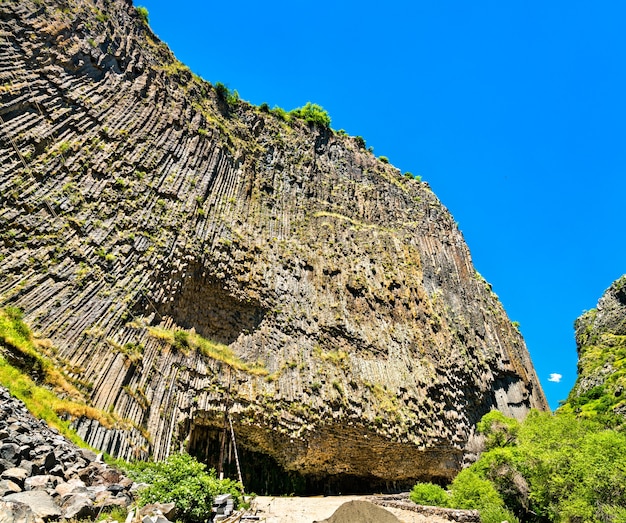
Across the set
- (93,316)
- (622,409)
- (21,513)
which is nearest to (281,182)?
(93,316)

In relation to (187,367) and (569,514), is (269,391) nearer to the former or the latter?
(187,367)

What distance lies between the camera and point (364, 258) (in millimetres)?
32562

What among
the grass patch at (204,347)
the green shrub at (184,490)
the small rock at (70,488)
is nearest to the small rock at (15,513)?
the small rock at (70,488)

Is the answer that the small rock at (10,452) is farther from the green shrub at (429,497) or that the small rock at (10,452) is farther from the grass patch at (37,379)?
the green shrub at (429,497)

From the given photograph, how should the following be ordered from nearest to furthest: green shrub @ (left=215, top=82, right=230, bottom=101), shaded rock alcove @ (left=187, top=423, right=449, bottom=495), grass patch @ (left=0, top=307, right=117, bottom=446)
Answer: grass patch @ (left=0, top=307, right=117, bottom=446), shaded rock alcove @ (left=187, top=423, right=449, bottom=495), green shrub @ (left=215, top=82, right=230, bottom=101)

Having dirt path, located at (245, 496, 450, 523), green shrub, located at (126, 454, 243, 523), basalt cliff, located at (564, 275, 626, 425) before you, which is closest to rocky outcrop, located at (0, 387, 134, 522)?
green shrub, located at (126, 454, 243, 523)

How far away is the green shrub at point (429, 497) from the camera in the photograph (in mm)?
21172

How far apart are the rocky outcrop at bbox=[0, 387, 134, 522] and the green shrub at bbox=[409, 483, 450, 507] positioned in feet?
53.6

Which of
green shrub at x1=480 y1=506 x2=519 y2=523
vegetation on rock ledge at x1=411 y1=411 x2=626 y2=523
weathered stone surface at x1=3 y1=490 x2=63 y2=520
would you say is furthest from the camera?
vegetation on rock ledge at x1=411 y1=411 x2=626 y2=523

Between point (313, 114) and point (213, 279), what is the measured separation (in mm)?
20953

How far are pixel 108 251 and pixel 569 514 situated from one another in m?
23.5

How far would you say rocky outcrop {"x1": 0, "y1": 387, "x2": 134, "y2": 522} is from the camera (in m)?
6.36

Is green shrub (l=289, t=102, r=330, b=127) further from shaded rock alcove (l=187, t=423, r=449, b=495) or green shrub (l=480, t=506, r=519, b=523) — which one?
green shrub (l=480, t=506, r=519, b=523)

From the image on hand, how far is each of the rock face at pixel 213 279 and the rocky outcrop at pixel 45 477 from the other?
522 centimetres
